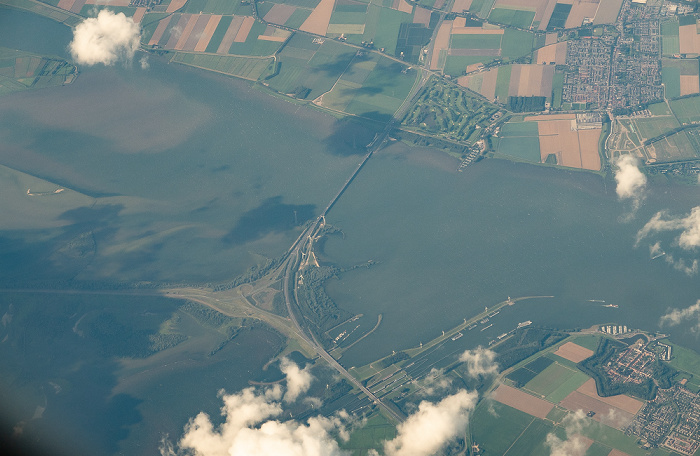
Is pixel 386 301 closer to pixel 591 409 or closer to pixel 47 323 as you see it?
pixel 591 409

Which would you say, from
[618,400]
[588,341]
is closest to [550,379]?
[588,341]

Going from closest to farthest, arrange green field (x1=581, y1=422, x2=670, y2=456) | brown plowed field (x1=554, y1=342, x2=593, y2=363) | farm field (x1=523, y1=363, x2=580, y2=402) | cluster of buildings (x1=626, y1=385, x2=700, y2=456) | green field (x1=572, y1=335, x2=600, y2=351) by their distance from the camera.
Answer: green field (x1=581, y1=422, x2=670, y2=456), cluster of buildings (x1=626, y1=385, x2=700, y2=456), farm field (x1=523, y1=363, x2=580, y2=402), brown plowed field (x1=554, y1=342, x2=593, y2=363), green field (x1=572, y1=335, x2=600, y2=351)

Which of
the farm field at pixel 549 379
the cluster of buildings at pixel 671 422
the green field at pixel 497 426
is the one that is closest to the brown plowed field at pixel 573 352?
the farm field at pixel 549 379

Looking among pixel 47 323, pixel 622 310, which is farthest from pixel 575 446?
pixel 47 323

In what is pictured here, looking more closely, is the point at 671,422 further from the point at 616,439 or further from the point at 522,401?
the point at 522,401

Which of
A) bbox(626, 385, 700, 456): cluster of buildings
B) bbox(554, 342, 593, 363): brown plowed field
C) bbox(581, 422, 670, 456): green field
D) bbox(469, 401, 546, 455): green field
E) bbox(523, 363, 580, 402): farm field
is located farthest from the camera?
bbox(554, 342, 593, 363): brown plowed field

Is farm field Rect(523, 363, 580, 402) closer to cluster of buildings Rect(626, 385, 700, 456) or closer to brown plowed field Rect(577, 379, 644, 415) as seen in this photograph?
brown plowed field Rect(577, 379, 644, 415)

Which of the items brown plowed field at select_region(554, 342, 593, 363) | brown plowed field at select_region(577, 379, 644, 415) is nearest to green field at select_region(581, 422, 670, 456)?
brown plowed field at select_region(577, 379, 644, 415)
